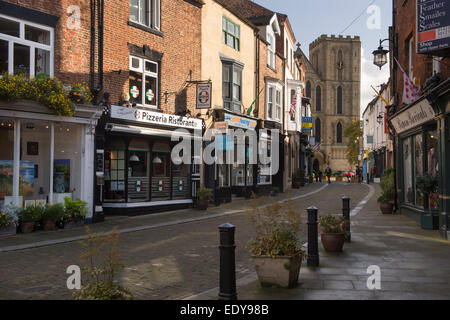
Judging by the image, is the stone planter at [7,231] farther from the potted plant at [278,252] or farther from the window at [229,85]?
the window at [229,85]

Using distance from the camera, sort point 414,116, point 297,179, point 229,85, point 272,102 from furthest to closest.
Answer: point 297,179
point 272,102
point 229,85
point 414,116

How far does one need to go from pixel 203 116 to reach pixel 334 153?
6282 centimetres

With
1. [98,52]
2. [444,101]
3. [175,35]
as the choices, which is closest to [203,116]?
[175,35]

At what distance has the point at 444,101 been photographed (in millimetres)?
11180

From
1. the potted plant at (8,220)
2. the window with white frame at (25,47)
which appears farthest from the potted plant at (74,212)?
the window with white frame at (25,47)

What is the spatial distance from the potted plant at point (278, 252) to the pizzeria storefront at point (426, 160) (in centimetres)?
623

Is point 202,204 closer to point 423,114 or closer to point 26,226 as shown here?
point 26,226

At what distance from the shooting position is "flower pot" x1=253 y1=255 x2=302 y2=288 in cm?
632

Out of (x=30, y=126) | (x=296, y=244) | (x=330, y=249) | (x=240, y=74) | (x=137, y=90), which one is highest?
(x=240, y=74)

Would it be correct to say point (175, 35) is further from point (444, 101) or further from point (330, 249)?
point (330, 249)

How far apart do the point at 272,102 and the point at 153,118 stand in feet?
44.8

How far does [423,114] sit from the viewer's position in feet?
44.1

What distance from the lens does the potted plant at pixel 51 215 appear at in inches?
508

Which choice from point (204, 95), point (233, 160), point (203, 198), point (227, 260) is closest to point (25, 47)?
point (204, 95)
